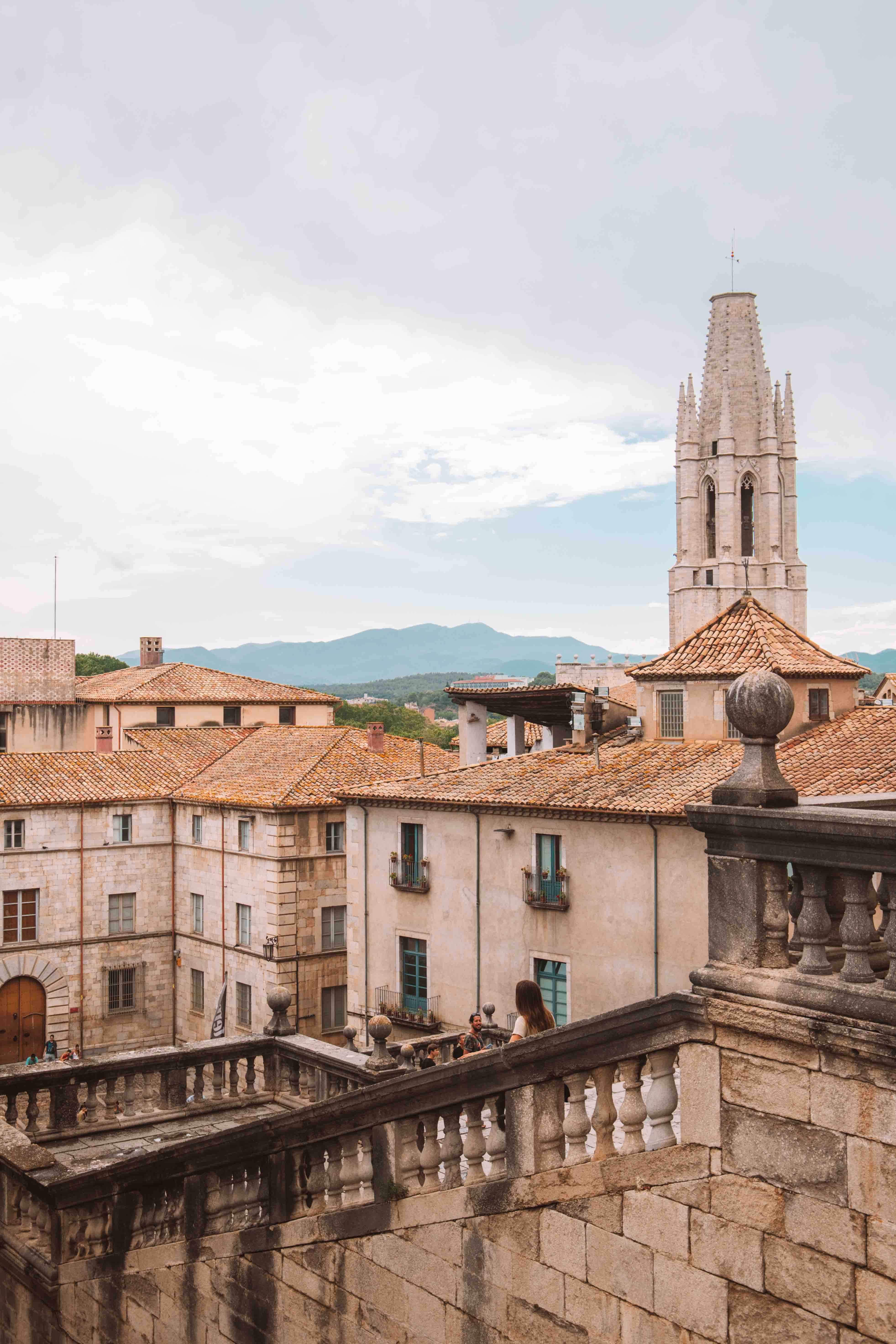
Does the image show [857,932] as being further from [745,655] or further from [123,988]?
[123,988]

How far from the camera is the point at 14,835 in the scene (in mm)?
43438

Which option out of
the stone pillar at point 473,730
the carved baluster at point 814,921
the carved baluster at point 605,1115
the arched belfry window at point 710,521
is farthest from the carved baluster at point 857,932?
the arched belfry window at point 710,521

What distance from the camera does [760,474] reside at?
349 ft

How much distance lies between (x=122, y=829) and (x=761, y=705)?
4371 cm

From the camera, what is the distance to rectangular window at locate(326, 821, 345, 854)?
4362 centimetres

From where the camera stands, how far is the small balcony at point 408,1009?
3061 centimetres

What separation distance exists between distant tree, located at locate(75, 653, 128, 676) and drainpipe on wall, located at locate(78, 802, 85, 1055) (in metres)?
73.5

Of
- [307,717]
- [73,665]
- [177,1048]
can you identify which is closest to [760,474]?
[307,717]

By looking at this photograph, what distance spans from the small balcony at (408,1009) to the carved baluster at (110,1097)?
18.1 meters

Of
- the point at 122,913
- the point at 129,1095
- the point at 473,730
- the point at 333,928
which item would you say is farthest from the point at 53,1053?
the point at 129,1095

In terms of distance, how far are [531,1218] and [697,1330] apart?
1172 millimetres

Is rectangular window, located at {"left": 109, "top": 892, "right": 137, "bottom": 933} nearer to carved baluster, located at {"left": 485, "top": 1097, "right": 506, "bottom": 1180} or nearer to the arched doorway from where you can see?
the arched doorway

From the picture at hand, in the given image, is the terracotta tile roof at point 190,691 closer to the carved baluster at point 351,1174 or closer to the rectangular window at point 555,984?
the rectangular window at point 555,984

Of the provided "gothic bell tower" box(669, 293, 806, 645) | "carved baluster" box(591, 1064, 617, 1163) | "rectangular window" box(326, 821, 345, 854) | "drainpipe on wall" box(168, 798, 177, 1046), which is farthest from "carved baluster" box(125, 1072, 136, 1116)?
"gothic bell tower" box(669, 293, 806, 645)
